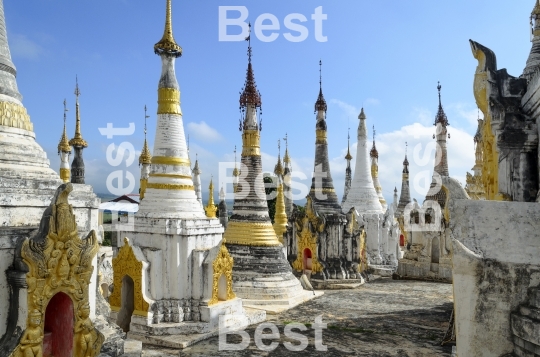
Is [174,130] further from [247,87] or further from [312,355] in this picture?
[312,355]

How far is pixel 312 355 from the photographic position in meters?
A: 10.5

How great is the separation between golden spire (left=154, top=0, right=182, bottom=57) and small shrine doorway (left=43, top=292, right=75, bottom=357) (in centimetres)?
888

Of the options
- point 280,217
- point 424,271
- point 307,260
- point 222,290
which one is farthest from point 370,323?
point 424,271

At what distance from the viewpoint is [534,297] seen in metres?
4.41

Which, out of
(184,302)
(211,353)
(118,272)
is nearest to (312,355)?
(211,353)

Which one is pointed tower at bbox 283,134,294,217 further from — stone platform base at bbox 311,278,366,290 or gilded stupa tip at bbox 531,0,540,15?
gilded stupa tip at bbox 531,0,540,15

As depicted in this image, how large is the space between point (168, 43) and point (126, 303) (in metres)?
7.15

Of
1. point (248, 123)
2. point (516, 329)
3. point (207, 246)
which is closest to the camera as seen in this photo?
point (516, 329)

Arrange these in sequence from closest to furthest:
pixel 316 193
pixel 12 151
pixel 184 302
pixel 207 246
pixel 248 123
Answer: pixel 12 151 < pixel 184 302 < pixel 207 246 < pixel 248 123 < pixel 316 193

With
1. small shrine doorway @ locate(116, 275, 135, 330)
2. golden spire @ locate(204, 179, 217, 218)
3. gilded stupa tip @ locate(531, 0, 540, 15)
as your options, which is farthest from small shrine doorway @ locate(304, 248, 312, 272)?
gilded stupa tip @ locate(531, 0, 540, 15)

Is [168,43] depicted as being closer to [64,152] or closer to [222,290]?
[222,290]

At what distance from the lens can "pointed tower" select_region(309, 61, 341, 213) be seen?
2199cm

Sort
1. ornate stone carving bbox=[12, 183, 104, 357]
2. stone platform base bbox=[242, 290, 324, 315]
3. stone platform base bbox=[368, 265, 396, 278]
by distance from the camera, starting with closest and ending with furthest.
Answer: ornate stone carving bbox=[12, 183, 104, 357]
stone platform base bbox=[242, 290, 324, 315]
stone platform base bbox=[368, 265, 396, 278]

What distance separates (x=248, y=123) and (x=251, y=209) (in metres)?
3.19
